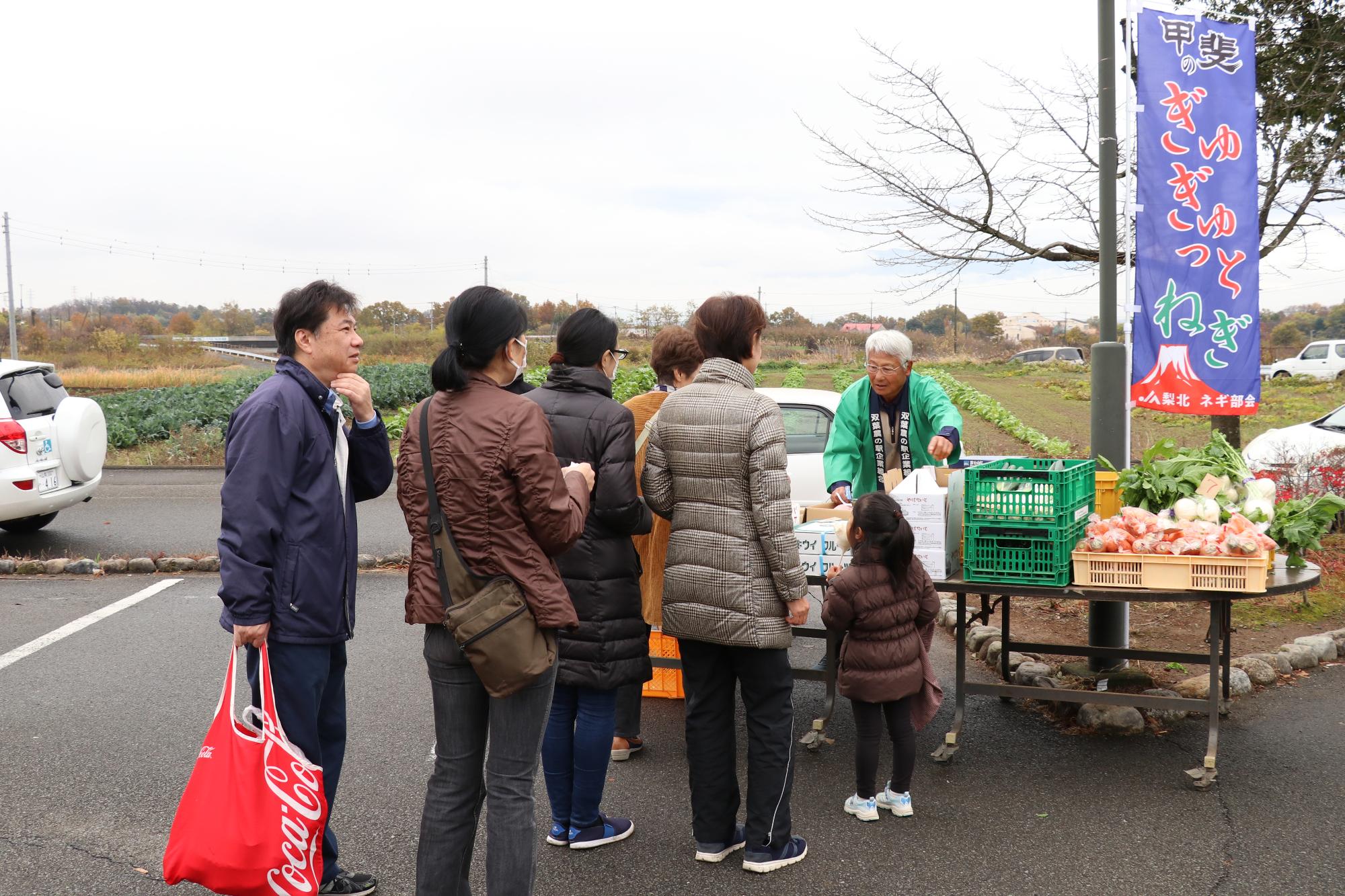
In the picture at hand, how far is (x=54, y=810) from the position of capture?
4090 millimetres

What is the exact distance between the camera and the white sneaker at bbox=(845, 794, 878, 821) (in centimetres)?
397

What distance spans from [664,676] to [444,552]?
2830 millimetres

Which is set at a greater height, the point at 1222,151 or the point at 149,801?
the point at 1222,151

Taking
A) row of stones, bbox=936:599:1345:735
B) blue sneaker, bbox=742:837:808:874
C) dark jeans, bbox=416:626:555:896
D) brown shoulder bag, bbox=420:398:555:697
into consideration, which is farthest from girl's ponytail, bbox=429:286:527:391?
row of stones, bbox=936:599:1345:735

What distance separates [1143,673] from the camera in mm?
5445

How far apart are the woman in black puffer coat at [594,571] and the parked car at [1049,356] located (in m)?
48.3

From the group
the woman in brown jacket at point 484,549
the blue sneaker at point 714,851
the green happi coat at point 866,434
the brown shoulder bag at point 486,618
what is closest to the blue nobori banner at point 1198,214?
the green happi coat at point 866,434

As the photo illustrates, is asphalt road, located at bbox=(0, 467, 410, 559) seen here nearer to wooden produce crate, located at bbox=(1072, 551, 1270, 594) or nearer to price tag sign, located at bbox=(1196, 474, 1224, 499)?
wooden produce crate, located at bbox=(1072, 551, 1270, 594)

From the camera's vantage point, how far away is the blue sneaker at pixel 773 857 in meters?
3.57

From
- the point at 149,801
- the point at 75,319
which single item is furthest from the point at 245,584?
the point at 75,319

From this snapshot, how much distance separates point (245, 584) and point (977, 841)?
273 centimetres

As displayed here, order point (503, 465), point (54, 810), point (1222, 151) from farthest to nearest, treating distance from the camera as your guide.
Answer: point (1222, 151), point (54, 810), point (503, 465)

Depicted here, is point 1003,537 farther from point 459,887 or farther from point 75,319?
point 75,319

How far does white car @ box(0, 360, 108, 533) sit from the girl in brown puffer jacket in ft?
26.3
